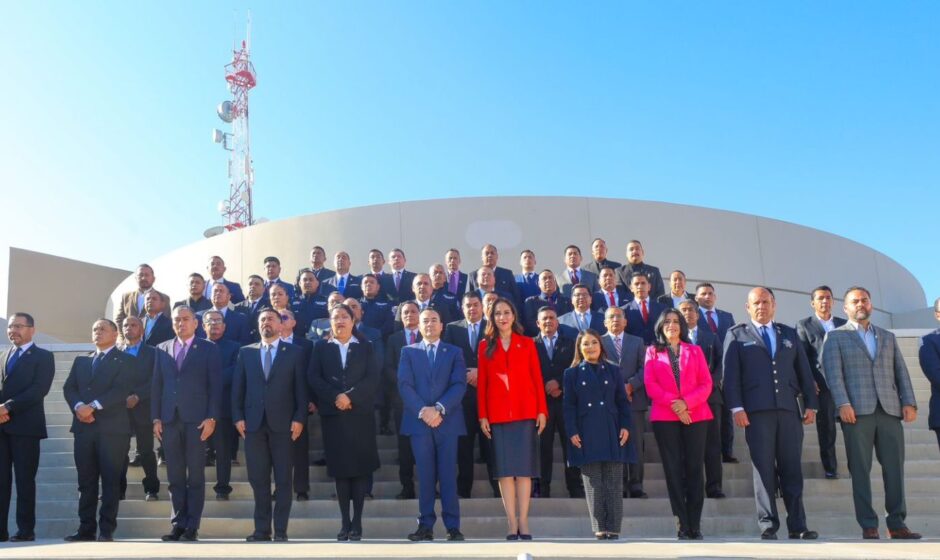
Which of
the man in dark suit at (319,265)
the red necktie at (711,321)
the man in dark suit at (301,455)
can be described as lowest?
the man in dark suit at (301,455)

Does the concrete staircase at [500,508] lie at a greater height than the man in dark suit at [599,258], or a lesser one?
lesser

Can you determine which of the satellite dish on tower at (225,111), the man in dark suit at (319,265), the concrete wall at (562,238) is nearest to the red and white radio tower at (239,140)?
the satellite dish on tower at (225,111)

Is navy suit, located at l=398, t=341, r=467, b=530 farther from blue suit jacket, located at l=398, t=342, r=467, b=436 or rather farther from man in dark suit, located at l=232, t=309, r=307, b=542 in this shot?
man in dark suit, located at l=232, t=309, r=307, b=542

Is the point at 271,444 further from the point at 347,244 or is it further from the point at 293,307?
the point at 347,244

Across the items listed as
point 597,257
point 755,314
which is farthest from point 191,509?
point 597,257

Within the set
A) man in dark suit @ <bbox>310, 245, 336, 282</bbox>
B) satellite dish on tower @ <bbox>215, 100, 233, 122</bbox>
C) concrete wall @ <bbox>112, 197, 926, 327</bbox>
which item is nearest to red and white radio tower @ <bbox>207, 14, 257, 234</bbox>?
satellite dish on tower @ <bbox>215, 100, 233, 122</bbox>

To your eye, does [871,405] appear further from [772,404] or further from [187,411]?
[187,411]

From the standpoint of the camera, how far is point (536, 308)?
7801 mm

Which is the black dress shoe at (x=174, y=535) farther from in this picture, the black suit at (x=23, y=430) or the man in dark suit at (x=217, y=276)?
the man in dark suit at (x=217, y=276)

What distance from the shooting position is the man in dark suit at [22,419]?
573 centimetres

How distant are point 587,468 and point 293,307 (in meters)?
4.16

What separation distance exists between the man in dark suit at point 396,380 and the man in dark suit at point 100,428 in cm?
201

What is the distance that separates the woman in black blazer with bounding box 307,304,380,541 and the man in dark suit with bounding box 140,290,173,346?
2094 mm

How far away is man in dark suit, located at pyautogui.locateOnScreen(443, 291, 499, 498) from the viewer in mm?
6285
